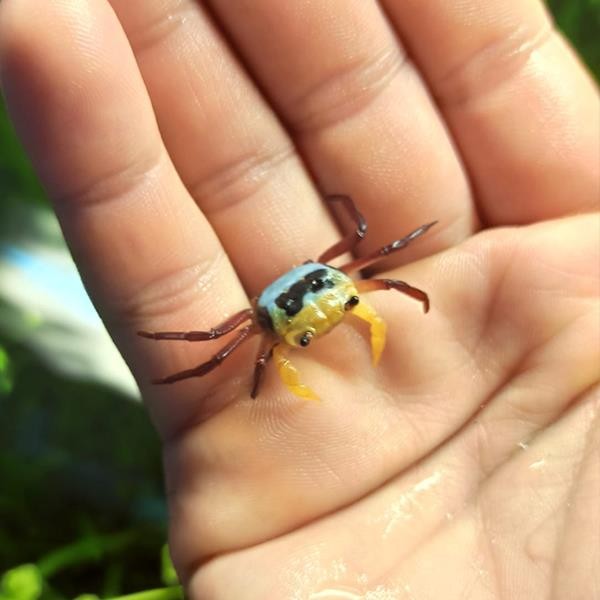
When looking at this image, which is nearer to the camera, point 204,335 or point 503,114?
point 204,335

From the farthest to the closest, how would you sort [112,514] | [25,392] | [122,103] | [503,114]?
[25,392], [112,514], [503,114], [122,103]

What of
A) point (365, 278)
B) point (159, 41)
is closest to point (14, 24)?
point (159, 41)

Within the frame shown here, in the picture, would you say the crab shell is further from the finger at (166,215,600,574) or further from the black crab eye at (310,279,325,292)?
the finger at (166,215,600,574)

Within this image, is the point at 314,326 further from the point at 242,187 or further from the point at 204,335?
the point at 242,187

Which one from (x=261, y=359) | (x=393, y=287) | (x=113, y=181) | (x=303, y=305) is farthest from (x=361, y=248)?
(x=113, y=181)

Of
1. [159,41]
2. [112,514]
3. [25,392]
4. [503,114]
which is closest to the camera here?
[159,41]

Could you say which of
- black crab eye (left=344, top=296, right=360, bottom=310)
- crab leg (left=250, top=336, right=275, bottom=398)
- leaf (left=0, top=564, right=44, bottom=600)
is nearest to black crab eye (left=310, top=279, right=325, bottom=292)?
black crab eye (left=344, top=296, right=360, bottom=310)

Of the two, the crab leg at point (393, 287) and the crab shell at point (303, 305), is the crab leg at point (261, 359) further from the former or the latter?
the crab leg at point (393, 287)
